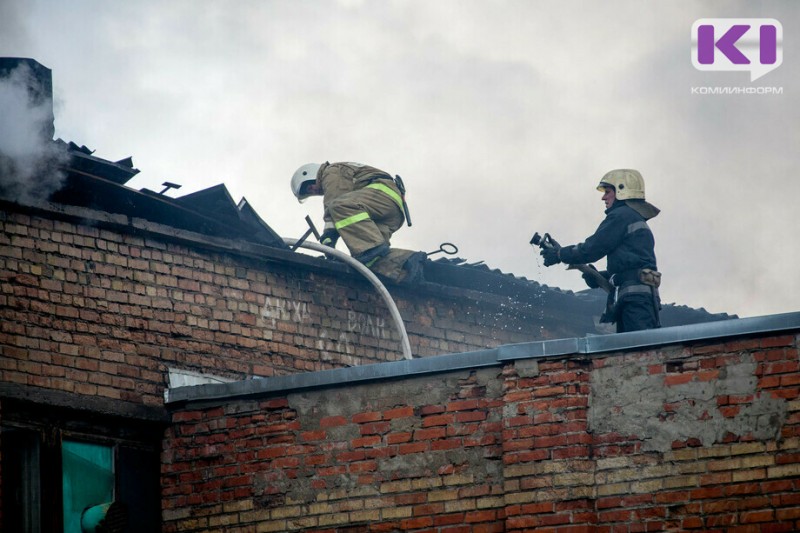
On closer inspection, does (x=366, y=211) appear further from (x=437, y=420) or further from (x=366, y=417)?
(x=437, y=420)

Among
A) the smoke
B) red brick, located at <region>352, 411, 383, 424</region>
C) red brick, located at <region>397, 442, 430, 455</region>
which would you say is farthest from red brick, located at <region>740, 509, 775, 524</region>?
the smoke

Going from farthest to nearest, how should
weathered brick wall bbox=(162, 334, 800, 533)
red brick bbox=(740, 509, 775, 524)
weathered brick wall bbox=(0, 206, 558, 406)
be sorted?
weathered brick wall bbox=(0, 206, 558, 406)
weathered brick wall bbox=(162, 334, 800, 533)
red brick bbox=(740, 509, 775, 524)

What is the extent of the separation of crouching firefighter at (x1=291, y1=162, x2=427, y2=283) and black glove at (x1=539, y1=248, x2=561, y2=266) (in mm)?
1917

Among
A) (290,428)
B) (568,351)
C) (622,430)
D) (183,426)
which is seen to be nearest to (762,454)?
(622,430)

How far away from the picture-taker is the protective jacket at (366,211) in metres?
12.0

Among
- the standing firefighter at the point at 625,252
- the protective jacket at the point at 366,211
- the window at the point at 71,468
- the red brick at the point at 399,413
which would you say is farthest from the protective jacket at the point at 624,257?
the window at the point at 71,468

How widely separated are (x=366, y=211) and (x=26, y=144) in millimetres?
3633

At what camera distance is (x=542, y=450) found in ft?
27.4

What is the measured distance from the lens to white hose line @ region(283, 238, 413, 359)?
11570 mm

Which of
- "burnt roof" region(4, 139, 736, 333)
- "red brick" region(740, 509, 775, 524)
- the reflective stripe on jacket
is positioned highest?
the reflective stripe on jacket

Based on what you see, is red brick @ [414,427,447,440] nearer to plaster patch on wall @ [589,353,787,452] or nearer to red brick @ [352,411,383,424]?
red brick @ [352,411,383,424]

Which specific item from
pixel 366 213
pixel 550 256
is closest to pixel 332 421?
pixel 550 256

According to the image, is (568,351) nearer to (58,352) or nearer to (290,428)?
(290,428)

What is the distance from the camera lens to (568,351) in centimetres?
841
